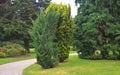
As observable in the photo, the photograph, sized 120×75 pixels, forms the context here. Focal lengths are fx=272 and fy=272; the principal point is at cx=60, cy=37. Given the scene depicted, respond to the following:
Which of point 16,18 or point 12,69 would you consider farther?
point 16,18

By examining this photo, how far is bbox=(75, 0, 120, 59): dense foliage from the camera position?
2880cm

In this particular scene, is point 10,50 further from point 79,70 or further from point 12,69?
point 79,70

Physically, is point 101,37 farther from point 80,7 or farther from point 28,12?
point 28,12

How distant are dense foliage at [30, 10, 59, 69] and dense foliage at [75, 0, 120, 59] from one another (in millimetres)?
8882

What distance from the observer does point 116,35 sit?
94.7ft

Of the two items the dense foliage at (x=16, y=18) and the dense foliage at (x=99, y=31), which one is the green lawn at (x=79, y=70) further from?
the dense foliage at (x=16, y=18)

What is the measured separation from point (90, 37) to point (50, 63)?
396 inches

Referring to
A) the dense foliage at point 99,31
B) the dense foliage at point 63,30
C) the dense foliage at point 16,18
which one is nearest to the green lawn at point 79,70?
the dense foliage at point 63,30

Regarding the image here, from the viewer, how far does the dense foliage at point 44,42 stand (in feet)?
66.7

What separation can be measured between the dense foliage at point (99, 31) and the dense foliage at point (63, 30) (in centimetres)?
424

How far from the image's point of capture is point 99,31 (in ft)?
97.8

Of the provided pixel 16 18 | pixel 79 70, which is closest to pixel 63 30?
pixel 79 70

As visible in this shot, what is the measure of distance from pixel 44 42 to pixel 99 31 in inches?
428

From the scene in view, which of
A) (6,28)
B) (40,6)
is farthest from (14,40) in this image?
(40,6)
